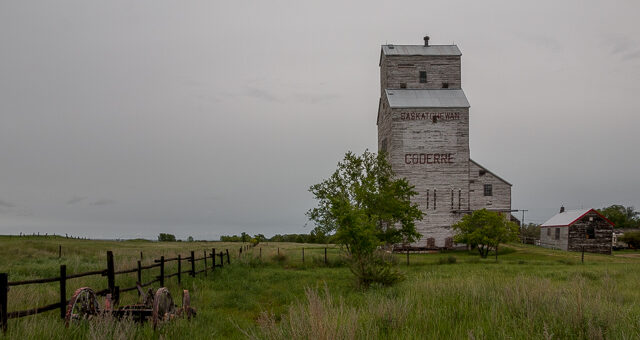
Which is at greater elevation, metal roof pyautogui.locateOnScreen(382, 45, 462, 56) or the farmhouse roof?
metal roof pyautogui.locateOnScreen(382, 45, 462, 56)

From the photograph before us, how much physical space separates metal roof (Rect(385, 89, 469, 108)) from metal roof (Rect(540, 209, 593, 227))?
17.9 m

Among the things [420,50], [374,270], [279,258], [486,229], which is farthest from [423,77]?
[374,270]

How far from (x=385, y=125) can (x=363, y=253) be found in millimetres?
30767

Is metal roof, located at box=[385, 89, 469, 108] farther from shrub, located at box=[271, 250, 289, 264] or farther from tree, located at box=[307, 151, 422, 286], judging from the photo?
shrub, located at box=[271, 250, 289, 264]

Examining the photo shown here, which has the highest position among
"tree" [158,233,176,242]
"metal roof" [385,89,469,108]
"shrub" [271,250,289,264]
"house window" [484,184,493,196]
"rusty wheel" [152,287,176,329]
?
"metal roof" [385,89,469,108]

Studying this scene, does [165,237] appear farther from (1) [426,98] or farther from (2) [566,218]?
(2) [566,218]

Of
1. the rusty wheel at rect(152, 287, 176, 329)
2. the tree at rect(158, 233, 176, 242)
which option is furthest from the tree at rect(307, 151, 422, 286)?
the tree at rect(158, 233, 176, 242)

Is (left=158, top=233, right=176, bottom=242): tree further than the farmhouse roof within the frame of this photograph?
Yes

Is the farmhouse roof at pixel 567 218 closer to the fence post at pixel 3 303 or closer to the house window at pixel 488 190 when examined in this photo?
the house window at pixel 488 190

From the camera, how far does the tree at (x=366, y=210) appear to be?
55.0 feet

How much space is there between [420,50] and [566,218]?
83.3 ft

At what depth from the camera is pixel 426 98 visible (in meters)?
43.8

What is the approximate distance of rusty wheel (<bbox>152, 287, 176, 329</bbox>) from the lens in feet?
26.1

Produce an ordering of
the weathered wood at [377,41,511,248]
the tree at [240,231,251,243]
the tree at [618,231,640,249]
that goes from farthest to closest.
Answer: the tree at [240,231,251,243] → the tree at [618,231,640,249] → the weathered wood at [377,41,511,248]
